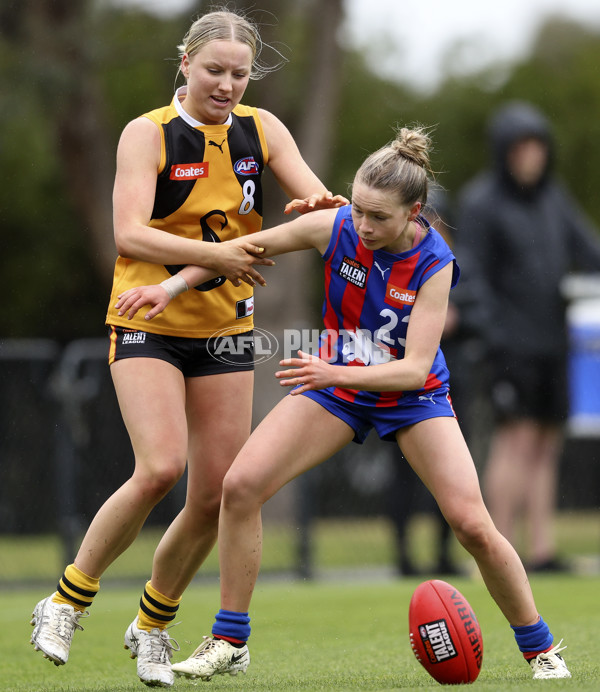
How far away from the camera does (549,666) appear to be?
4.46 meters

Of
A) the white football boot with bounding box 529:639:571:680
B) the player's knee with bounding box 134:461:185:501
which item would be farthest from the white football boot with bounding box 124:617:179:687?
the white football boot with bounding box 529:639:571:680

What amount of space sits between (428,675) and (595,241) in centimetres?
527

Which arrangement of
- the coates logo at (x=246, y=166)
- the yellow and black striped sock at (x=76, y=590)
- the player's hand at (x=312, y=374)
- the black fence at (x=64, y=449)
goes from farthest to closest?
the black fence at (x=64, y=449), the coates logo at (x=246, y=166), the yellow and black striped sock at (x=76, y=590), the player's hand at (x=312, y=374)

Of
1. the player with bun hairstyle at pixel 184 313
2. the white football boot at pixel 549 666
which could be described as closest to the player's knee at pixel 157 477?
the player with bun hairstyle at pixel 184 313

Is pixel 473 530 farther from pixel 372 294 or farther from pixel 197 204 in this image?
pixel 197 204

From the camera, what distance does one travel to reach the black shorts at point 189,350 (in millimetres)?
4773

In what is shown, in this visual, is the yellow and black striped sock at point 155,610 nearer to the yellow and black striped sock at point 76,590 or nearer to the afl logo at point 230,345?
the yellow and black striped sock at point 76,590

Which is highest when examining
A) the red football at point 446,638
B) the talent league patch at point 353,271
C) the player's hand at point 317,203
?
the player's hand at point 317,203

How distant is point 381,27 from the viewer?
1845 cm

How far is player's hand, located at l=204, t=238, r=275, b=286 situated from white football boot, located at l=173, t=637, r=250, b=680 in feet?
4.42

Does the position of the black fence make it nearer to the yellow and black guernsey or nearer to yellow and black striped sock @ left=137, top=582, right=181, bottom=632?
yellow and black striped sock @ left=137, top=582, right=181, bottom=632

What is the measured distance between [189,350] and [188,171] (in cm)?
68

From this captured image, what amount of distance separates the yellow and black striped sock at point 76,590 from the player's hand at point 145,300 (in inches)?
38.7

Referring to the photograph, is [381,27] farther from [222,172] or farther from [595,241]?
[222,172]
